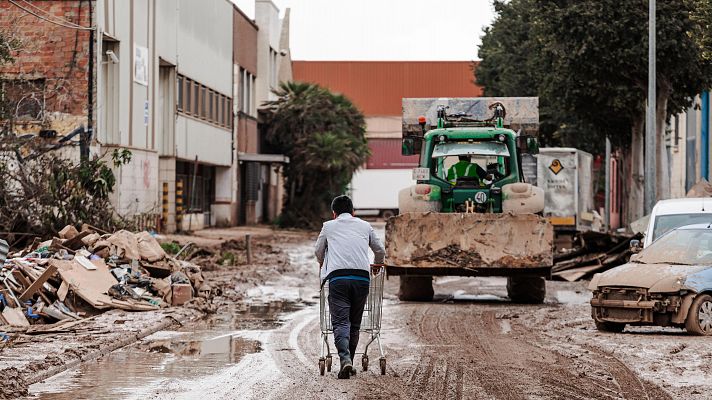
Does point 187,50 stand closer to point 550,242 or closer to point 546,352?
point 550,242

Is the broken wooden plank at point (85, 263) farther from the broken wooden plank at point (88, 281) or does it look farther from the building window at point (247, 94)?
the building window at point (247, 94)

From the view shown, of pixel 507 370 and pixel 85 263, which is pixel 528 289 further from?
pixel 507 370

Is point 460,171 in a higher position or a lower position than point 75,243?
higher

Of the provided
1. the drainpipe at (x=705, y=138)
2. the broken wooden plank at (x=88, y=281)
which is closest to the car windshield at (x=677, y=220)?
the broken wooden plank at (x=88, y=281)

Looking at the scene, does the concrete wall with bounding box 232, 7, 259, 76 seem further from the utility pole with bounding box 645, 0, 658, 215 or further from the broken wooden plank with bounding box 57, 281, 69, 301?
the broken wooden plank with bounding box 57, 281, 69, 301

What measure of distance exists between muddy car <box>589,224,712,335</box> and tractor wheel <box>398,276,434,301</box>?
548 centimetres

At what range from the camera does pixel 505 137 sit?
72.8 ft

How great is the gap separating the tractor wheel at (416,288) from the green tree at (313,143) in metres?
36.0

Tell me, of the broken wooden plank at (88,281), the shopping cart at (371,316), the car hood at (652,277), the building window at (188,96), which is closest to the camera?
the shopping cart at (371,316)

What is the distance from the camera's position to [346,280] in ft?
39.2

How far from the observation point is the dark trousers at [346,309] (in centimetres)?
1180

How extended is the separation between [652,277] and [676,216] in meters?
4.33

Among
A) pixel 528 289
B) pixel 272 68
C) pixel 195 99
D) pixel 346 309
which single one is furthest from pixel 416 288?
pixel 272 68

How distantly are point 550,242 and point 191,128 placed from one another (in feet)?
88.4
